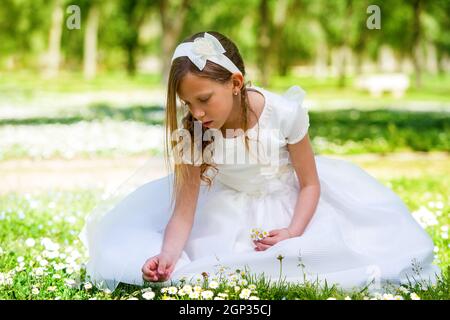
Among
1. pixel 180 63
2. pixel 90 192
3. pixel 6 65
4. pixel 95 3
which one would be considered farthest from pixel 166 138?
pixel 6 65

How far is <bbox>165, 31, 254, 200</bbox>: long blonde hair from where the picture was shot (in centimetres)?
268

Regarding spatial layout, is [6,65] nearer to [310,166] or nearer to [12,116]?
[12,116]

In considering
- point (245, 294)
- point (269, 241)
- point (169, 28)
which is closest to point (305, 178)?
point (269, 241)

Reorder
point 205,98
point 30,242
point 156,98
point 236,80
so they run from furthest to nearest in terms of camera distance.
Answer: point 156,98, point 30,242, point 236,80, point 205,98

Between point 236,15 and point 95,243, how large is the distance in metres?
27.3

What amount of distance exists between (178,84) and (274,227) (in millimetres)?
780

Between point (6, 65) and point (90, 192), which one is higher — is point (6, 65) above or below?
above

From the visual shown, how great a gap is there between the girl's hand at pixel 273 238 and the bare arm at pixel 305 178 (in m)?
0.10

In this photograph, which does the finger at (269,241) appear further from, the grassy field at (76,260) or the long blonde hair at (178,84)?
the long blonde hair at (178,84)

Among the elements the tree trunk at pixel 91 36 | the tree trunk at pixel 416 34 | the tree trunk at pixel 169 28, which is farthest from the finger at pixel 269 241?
the tree trunk at pixel 91 36

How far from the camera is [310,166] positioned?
298cm

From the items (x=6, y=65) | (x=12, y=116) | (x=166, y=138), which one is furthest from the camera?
(x=6, y=65)

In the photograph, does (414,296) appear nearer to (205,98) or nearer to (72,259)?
(205,98)

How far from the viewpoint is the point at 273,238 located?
9.23ft
